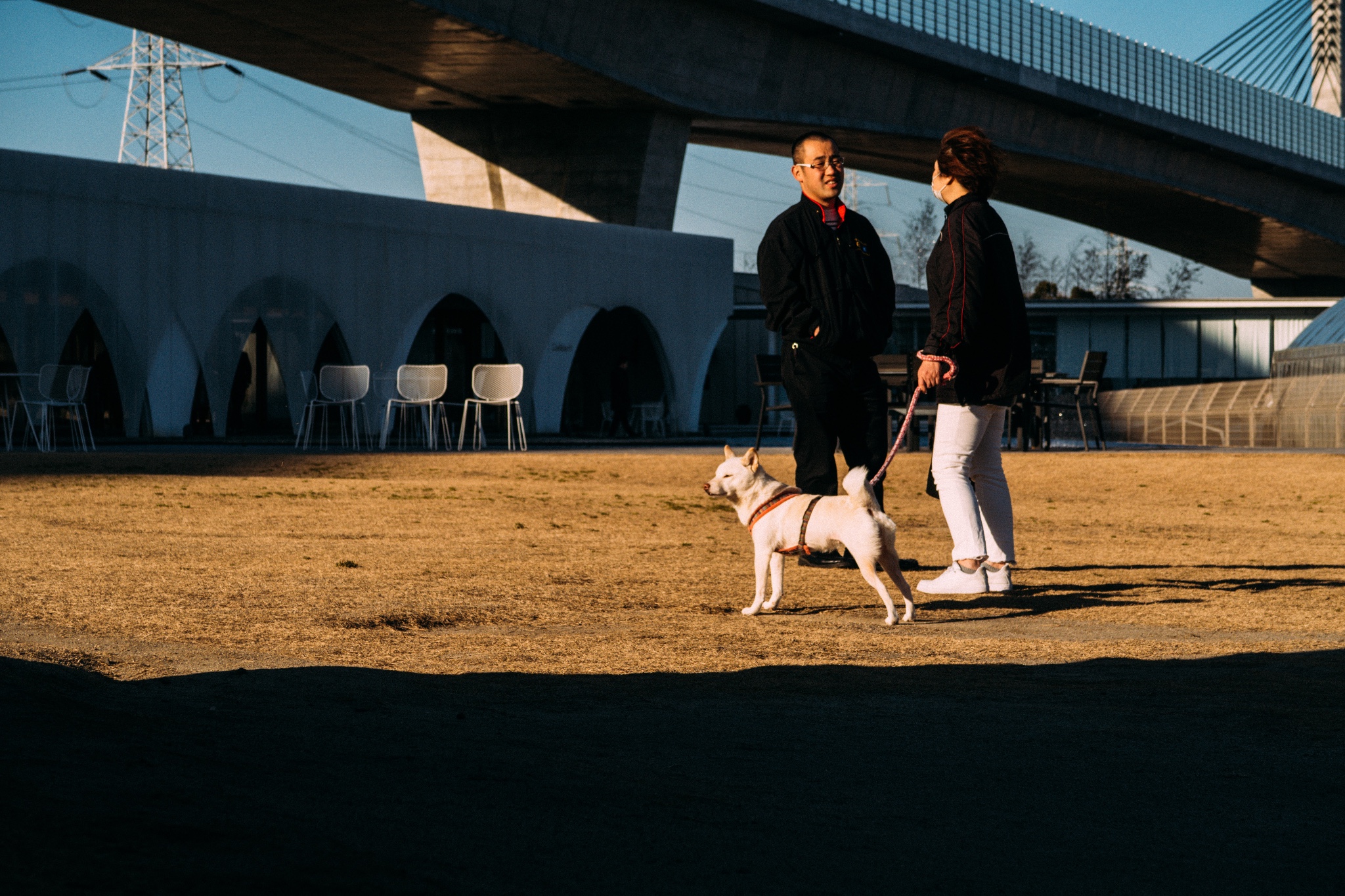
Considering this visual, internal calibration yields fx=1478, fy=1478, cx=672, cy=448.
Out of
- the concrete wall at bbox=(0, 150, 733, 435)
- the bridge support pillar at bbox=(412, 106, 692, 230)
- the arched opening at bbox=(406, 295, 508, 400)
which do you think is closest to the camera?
the concrete wall at bbox=(0, 150, 733, 435)

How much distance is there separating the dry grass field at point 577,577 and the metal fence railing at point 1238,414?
562 centimetres

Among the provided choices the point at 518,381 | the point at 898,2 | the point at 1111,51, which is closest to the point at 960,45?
the point at 898,2

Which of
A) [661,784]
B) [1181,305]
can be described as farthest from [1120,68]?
[661,784]

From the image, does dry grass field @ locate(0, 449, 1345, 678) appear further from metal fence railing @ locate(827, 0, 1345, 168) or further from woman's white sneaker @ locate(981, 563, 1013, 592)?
metal fence railing @ locate(827, 0, 1345, 168)

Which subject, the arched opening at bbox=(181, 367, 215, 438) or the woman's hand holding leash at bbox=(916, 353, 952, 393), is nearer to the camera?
the woman's hand holding leash at bbox=(916, 353, 952, 393)

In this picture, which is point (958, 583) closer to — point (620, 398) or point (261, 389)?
point (261, 389)

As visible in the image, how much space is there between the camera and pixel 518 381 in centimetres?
1853

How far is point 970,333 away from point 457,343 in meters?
22.0

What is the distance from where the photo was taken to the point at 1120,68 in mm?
39844

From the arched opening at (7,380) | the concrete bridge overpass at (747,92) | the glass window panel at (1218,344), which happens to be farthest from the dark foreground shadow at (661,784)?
the glass window panel at (1218,344)

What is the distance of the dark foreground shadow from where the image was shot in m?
2.41

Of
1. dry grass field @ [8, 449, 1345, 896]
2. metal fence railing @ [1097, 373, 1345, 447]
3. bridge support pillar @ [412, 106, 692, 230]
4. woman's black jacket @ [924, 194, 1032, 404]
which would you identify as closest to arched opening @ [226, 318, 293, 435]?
bridge support pillar @ [412, 106, 692, 230]

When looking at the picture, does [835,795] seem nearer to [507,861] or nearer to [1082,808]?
[1082,808]

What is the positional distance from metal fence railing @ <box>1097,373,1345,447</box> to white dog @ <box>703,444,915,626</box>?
48.7 ft
